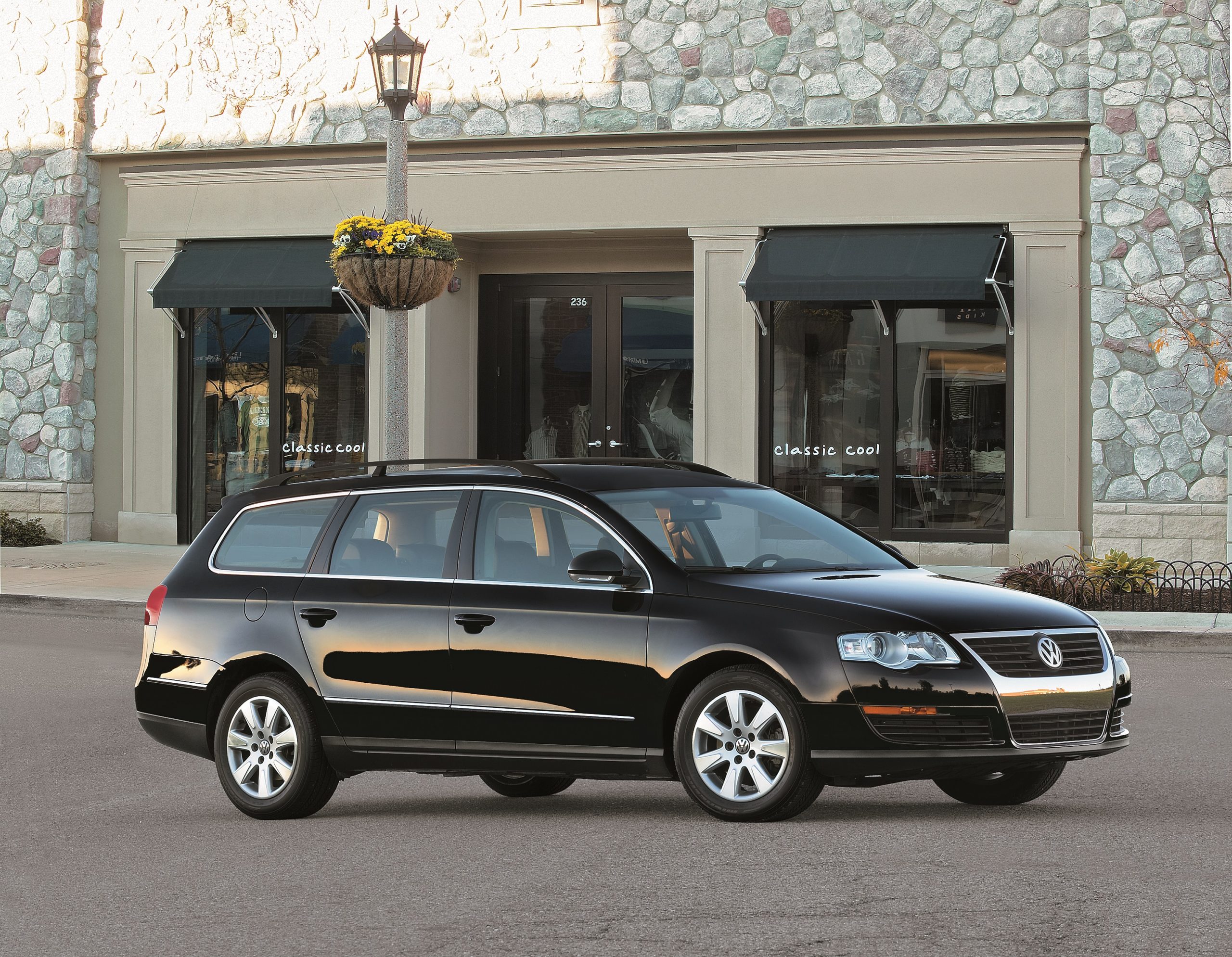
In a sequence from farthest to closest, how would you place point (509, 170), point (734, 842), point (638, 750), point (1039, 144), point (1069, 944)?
point (509, 170), point (1039, 144), point (638, 750), point (734, 842), point (1069, 944)

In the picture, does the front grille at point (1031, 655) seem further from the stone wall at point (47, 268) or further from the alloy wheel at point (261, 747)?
the stone wall at point (47, 268)

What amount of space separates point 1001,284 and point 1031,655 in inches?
560

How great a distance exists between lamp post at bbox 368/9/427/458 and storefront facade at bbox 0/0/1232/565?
260 inches

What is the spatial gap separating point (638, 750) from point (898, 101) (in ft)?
50.6

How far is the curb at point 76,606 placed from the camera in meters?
17.5

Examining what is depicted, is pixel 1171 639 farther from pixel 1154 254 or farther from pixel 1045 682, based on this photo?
pixel 1045 682

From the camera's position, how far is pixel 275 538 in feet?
27.9

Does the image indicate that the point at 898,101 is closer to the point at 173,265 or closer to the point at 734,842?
the point at 173,265

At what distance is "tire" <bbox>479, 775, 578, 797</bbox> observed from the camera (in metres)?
8.58

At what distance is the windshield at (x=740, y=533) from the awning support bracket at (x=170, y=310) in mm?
17134

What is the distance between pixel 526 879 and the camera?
6.46 m

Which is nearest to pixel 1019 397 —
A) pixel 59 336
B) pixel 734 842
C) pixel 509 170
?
pixel 509 170

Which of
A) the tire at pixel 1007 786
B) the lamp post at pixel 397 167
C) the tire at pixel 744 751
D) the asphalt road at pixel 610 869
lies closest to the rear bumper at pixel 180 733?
the asphalt road at pixel 610 869

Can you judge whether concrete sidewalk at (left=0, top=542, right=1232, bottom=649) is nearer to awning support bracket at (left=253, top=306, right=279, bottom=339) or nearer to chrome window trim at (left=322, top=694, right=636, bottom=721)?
awning support bracket at (left=253, top=306, right=279, bottom=339)
